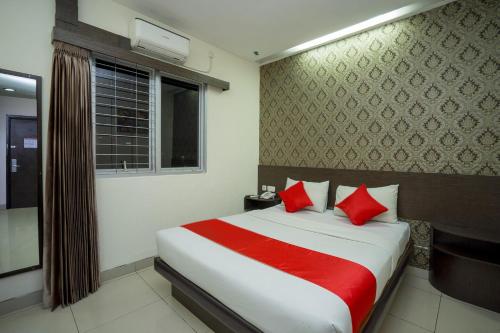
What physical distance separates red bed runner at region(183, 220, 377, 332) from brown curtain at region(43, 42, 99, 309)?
1.05 metres

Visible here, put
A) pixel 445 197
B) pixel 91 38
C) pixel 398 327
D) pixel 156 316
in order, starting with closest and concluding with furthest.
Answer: pixel 398 327, pixel 156 316, pixel 91 38, pixel 445 197

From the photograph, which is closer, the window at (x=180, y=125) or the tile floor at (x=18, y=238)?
the tile floor at (x=18, y=238)

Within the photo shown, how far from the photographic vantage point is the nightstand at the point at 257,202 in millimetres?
3639

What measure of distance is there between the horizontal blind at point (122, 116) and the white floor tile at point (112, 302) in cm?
123

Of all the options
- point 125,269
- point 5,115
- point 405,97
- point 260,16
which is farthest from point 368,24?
point 125,269

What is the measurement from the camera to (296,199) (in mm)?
3084

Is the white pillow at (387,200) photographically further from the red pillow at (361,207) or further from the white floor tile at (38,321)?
the white floor tile at (38,321)

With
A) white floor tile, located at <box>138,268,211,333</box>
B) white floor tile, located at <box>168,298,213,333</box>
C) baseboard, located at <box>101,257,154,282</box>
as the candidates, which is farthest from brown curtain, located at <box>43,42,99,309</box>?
white floor tile, located at <box>168,298,213,333</box>

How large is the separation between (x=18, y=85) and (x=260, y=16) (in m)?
2.42

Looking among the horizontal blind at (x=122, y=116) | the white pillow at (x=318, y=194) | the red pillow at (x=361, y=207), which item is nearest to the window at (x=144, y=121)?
the horizontal blind at (x=122, y=116)

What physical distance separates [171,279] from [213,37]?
117 inches

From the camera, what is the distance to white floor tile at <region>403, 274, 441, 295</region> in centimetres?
237

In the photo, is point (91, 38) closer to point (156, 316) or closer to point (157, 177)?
point (157, 177)

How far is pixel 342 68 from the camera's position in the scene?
315 centimetres
